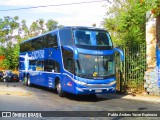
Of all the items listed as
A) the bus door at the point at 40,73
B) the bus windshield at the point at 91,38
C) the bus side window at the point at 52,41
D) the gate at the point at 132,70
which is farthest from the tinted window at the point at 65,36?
the gate at the point at 132,70

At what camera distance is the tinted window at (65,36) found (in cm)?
1766

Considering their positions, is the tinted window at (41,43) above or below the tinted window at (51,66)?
above

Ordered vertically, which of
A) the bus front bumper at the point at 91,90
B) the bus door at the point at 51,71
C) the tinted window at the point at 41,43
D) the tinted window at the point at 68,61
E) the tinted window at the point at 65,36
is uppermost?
the tinted window at the point at 65,36

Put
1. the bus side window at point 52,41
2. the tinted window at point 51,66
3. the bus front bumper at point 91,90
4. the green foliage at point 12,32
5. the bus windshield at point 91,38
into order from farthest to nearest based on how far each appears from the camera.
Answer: the green foliage at point 12,32 < the bus side window at point 52,41 < the tinted window at point 51,66 < the bus windshield at point 91,38 < the bus front bumper at point 91,90

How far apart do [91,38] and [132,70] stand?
17.1ft

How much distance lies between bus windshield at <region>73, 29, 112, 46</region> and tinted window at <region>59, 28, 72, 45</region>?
0.41 meters

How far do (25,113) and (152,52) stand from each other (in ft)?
33.4

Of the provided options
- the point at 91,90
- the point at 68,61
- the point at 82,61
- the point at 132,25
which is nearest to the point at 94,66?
the point at 82,61

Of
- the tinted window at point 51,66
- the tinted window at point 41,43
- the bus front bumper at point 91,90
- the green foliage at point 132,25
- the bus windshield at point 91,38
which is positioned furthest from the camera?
the green foliage at point 132,25

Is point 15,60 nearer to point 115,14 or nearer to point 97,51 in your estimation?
point 115,14

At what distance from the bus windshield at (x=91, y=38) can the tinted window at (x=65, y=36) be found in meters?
0.41

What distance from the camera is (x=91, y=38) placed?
57.6ft

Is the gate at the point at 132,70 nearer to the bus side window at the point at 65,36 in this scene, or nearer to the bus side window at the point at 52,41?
the bus side window at the point at 52,41

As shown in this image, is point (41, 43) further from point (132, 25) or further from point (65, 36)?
point (132, 25)
